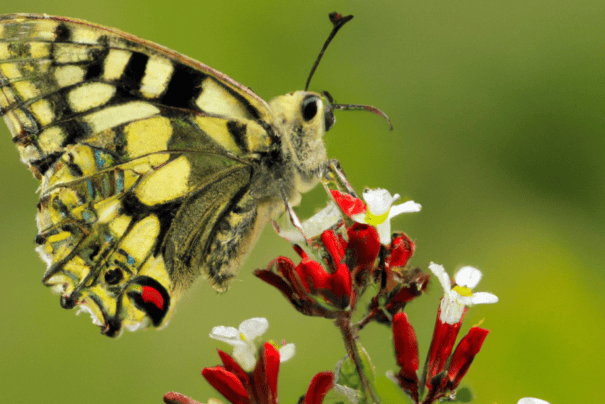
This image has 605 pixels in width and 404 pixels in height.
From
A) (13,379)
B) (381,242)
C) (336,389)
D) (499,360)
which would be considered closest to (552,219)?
(499,360)

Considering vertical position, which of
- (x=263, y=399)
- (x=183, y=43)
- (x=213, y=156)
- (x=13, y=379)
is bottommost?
(x=13, y=379)

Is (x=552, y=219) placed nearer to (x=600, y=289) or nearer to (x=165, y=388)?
(x=600, y=289)

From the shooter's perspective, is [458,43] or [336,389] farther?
[458,43]

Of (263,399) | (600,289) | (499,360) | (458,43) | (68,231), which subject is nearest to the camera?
(263,399)

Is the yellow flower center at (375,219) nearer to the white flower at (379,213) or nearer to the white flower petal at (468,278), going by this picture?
the white flower at (379,213)

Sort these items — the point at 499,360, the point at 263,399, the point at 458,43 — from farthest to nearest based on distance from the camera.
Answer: the point at 458,43, the point at 499,360, the point at 263,399

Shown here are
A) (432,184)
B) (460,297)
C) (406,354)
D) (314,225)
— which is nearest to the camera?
(406,354)

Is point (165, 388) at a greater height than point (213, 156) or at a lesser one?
lesser

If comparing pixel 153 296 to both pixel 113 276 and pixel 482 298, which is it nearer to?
pixel 113 276

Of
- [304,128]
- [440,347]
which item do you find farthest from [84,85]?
[440,347]
